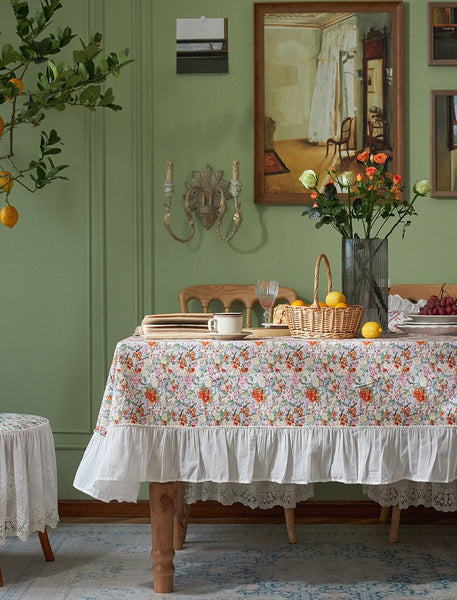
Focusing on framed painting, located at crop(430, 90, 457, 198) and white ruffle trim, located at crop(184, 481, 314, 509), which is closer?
white ruffle trim, located at crop(184, 481, 314, 509)

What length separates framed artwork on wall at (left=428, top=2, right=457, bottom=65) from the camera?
353cm

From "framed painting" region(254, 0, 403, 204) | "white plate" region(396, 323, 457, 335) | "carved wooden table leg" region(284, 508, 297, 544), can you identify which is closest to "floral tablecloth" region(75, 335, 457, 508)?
"white plate" region(396, 323, 457, 335)

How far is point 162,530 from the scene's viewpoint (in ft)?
7.98

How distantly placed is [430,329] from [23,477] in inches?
57.4

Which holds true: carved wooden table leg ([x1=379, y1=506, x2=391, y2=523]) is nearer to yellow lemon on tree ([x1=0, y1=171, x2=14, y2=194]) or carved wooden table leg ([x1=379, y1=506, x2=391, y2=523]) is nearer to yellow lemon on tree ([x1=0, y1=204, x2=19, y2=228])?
yellow lemon on tree ([x1=0, y1=204, x2=19, y2=228])

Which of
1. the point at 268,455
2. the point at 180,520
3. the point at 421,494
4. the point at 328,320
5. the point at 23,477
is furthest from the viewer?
the point at 421,494

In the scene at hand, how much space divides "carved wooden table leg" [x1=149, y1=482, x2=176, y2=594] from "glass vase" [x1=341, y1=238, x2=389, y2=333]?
844 mm

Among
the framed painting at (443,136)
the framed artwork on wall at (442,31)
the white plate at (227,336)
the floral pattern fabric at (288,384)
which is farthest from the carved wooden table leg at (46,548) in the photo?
the framed artwork on wall at (442,31)

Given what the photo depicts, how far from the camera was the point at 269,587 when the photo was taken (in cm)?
257

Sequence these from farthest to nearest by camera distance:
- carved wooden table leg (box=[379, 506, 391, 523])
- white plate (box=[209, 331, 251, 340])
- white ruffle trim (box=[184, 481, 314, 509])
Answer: carved wooden table leg (box=[379, 506, 391, 523])
white ruffle trim (box=[184, 481, 314, 509])
white plate (box=[209, 331, 251, 340])

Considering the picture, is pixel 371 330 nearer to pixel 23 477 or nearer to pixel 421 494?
pixel 421 494

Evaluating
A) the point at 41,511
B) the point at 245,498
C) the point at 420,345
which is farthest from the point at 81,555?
the point at 420,345

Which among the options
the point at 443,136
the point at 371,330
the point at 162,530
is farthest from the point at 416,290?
the point at 162,530

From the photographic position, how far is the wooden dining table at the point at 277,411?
2303mm
